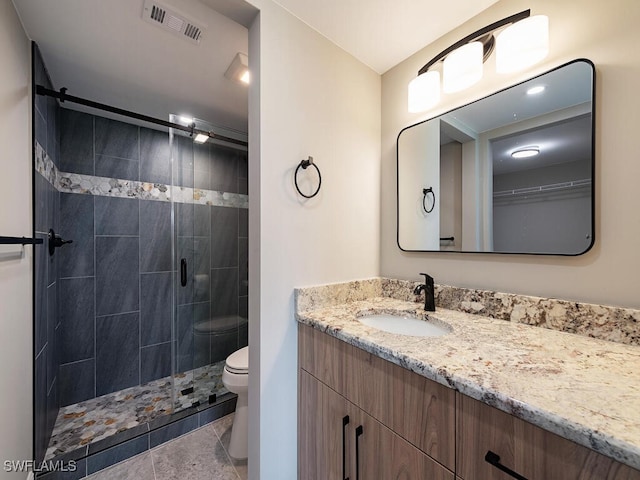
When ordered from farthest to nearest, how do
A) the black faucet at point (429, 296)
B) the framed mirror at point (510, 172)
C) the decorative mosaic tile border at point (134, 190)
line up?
1. the decorative mosaic tile border at point (134, 190)
2. the black faucet at point (429, 296)
3. the framed mirror at point (510, 172)

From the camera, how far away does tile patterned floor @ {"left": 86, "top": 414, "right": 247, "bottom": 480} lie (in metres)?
1.44

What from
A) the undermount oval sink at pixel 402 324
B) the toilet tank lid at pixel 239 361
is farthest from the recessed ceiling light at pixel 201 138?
the undermount oval sink at pixel 402 324

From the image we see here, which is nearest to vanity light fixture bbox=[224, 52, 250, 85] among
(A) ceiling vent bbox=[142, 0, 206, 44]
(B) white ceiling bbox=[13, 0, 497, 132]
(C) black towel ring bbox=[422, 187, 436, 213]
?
(B) white ceiling bbox=[13, 0, 497, 132]

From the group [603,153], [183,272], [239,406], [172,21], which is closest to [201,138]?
[172,21]

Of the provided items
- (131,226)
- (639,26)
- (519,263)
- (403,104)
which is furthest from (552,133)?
(131,226)

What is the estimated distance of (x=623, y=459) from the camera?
427 mm

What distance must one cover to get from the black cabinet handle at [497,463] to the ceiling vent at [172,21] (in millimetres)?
1885

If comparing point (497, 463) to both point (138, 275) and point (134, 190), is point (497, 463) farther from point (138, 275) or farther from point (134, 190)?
point (134, 190)

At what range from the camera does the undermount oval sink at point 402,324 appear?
116 centimetres

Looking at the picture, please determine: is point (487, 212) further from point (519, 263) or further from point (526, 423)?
point (526, 423)

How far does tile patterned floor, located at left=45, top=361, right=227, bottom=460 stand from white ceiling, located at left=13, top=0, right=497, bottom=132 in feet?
6.96

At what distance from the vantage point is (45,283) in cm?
155

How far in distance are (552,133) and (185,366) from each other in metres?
2.66

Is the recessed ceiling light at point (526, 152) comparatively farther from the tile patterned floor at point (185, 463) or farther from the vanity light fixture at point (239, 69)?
the tile patterned floor at point (185, 463)
